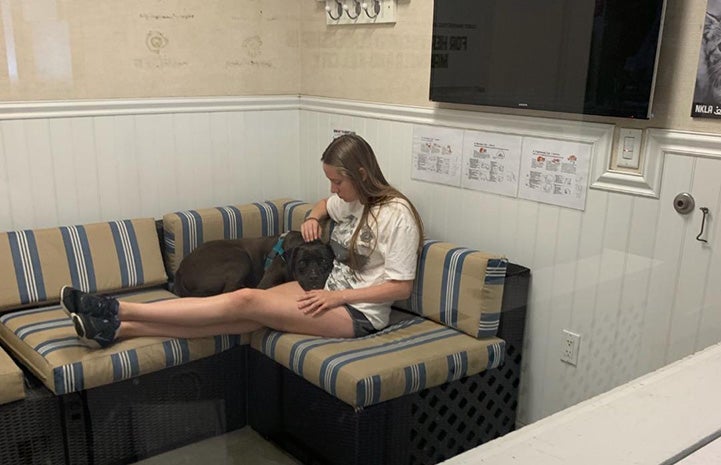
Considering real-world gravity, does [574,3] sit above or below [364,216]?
above

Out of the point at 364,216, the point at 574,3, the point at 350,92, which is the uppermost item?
the point at 574,3

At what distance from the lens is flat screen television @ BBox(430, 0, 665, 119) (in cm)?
163

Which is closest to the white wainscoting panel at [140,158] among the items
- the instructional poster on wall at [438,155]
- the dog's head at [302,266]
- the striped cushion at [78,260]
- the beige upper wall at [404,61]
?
the striped cushion at [78,260]

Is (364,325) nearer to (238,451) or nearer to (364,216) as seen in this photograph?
(364,216)

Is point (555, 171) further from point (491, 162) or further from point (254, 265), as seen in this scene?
point (254, 265)

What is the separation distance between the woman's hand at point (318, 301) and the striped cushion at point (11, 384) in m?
0.74

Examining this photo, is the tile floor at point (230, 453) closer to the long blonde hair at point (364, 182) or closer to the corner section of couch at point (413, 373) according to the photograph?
the corner section of couch at point (413, 373)

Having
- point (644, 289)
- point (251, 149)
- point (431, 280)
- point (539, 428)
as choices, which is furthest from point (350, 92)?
point (539, 428)

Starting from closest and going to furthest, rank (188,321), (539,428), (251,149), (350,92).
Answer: (539,428) < (188,321) < (350,92) < (251,149)

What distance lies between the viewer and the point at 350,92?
7.84 feet

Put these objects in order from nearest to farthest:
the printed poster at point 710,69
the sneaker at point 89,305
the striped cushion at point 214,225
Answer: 1. the printed poster at point 710,69
2. the sneaker at point 89,305
3. the striped cushion at point 214,225

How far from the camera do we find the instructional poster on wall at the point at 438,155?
209 cm

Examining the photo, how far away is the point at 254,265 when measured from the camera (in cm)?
218

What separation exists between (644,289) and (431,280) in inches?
23.4
